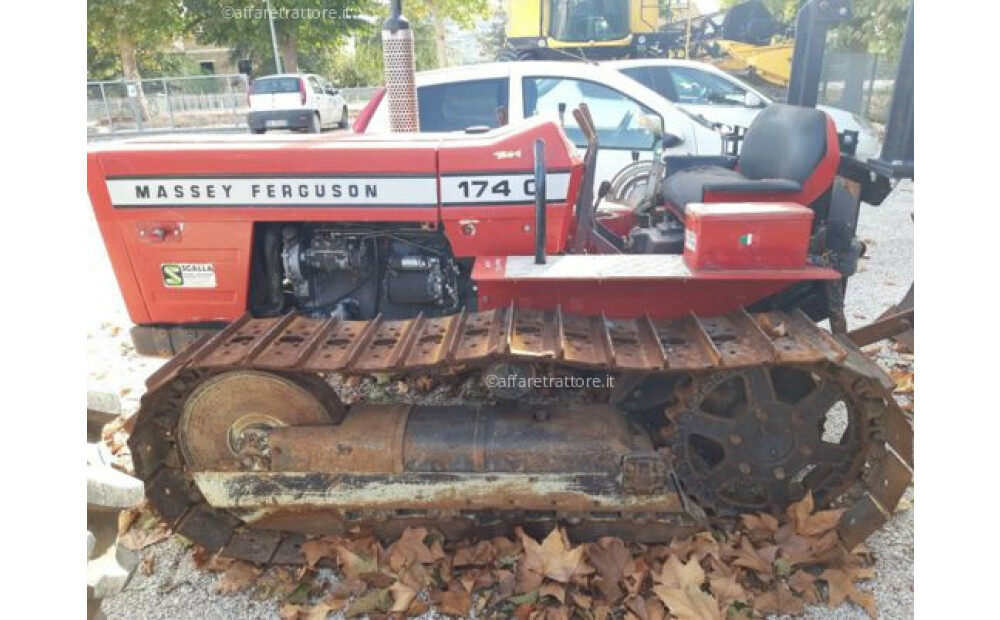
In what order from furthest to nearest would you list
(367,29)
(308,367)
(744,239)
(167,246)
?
(367,29)
(167,246)
(744,239)
(308,367)

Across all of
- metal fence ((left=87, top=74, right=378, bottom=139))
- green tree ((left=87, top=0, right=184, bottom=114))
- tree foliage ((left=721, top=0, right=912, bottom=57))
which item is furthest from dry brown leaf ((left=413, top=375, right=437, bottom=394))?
green tree ((left=87, top=0, right=184, bottom=114))

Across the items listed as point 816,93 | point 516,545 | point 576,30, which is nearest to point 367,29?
point 576,30

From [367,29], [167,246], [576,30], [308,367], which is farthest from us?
[367,29]

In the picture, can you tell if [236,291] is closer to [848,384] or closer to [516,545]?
[516,545]

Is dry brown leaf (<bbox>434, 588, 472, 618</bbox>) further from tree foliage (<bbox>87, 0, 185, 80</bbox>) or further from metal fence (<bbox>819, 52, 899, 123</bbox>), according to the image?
tree foliage (<bbox>87, 0, 185, 80</bbox>)

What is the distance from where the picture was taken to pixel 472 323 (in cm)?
273

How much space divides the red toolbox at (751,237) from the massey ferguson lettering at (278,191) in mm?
1117

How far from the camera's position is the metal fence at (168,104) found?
21.5 m

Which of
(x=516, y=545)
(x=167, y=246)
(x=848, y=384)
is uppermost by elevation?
(x=167, y=246)

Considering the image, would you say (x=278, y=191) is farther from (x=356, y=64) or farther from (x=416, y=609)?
(x=356, y=64)

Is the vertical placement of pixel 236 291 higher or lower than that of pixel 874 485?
higher

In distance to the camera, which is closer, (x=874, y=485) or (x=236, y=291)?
(x=874, y=485)

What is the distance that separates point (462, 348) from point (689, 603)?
124cm

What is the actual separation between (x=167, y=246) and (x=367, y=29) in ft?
75.0
